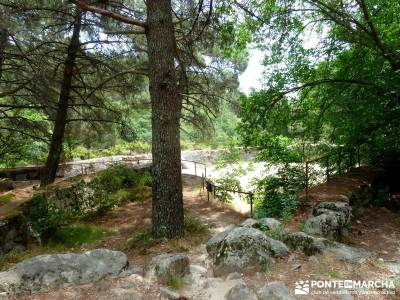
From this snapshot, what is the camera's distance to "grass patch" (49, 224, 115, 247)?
6768 mm

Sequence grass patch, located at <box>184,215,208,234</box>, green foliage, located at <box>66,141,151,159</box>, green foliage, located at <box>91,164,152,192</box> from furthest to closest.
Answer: green foliage, located at <box>66,141,151,159</box>, green foliage, located at <box>91,164,152,192</box>, grass patch, located at <box>184,215,208,234</box>

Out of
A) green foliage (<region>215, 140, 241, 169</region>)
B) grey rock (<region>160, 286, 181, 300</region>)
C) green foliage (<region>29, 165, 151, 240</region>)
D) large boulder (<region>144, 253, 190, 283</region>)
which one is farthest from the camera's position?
green foliage (<region>215, 140, 241, 169</region>)

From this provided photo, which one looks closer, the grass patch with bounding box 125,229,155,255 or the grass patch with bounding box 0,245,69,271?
the grass patch with bounding box 0,245,69,271

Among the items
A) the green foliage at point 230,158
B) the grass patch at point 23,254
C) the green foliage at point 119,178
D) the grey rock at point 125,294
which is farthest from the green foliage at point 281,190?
the green foliage at point 119,178

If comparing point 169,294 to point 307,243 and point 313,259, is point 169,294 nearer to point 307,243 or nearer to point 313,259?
point 313,259

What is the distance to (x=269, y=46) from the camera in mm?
9562

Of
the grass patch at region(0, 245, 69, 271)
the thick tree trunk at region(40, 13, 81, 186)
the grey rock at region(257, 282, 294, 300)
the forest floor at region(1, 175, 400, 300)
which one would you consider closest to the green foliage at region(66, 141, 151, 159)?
the thick tree trunk at region(40, 13, 81, 186)

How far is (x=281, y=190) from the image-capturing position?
7492 mm

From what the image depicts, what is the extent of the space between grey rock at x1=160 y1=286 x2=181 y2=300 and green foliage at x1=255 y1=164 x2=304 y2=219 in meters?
3.74

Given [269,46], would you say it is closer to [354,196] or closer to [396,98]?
[396,98]

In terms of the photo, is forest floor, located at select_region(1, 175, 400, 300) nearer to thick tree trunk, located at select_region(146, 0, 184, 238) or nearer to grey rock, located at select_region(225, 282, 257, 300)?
grey rock, located at select_region(225, 282, 257, 300)

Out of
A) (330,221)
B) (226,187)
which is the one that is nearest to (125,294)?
(330,221)

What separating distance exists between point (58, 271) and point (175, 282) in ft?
4.47

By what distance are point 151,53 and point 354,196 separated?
5.64 meters
